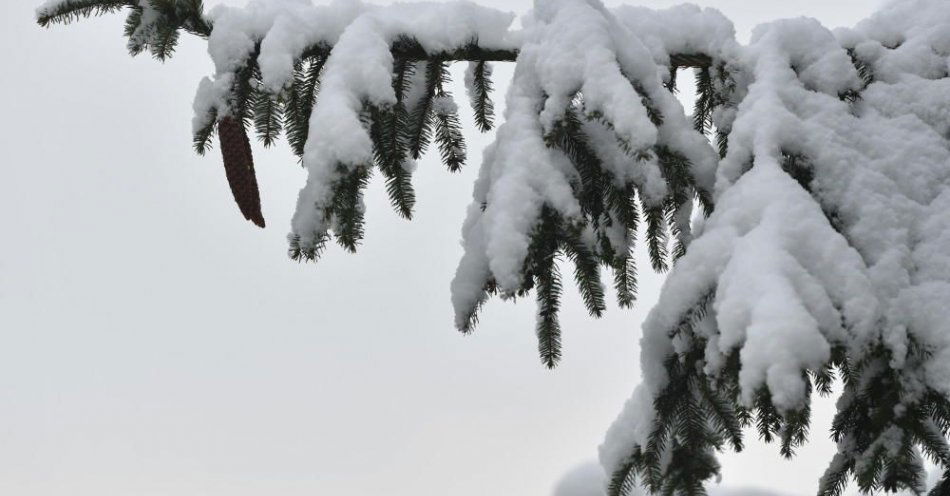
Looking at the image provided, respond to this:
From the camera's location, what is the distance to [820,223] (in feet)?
6.86

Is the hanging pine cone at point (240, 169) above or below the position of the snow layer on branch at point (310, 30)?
below

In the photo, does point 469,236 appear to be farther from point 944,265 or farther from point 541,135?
point 944,265

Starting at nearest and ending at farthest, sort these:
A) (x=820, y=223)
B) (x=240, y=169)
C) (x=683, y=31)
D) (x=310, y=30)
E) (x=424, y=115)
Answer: (x=820, y=223) < (x=240, y=169) < (x=310, y=30) < (x=683, y=31) < (x=424, y=115)

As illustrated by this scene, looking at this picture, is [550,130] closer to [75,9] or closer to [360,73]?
[360,73]

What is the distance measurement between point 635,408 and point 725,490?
42.0 feet

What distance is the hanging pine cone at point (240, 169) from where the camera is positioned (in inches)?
93.4

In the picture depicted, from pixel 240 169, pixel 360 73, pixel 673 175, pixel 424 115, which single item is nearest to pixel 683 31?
pixel 673 175

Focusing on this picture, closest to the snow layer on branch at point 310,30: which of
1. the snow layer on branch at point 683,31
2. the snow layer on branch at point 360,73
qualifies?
the snow layer on branch at point 360,73

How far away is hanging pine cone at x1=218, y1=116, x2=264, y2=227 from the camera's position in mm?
2371

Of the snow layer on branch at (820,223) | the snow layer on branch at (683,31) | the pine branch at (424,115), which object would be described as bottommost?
the snow layer on branch at (820,223)

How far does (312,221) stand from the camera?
2213 mm

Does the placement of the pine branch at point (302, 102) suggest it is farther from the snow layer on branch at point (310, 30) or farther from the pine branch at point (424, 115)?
the pine branch at point (424, 115)

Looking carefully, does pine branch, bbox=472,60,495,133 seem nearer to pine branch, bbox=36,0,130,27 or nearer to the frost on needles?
the frost on needles

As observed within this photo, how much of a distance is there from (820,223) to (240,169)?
5.12ft
